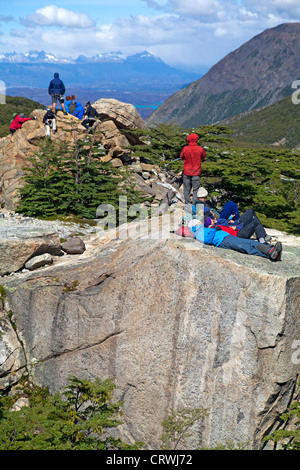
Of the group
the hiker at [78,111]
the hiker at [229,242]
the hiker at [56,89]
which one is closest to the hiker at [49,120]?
the hiker at [56,89]

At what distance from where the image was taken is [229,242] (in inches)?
404

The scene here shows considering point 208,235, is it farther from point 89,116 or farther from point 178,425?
point 89,116

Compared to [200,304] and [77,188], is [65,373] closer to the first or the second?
[200,304]

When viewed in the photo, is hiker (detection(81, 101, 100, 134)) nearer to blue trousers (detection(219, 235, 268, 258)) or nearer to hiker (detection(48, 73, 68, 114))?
hiker (detection(48, 73, 68, 114))

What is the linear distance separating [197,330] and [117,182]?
11.6m

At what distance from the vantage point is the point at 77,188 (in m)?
A: 18.2

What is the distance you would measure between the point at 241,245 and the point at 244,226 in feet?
3.85

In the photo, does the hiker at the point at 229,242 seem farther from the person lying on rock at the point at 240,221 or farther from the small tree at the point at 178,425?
the small tree at the point at 178,425

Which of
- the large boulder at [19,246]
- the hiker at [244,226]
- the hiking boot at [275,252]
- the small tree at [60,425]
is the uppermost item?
the hiker at [244,226]

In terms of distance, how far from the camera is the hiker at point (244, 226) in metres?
11.0

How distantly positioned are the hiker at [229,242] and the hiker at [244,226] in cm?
66

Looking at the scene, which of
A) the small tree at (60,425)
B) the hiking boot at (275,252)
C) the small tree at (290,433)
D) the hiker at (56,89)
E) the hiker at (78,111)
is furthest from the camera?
the hiker at (78,111)

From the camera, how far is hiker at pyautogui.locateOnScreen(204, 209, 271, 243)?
11.0 meters
